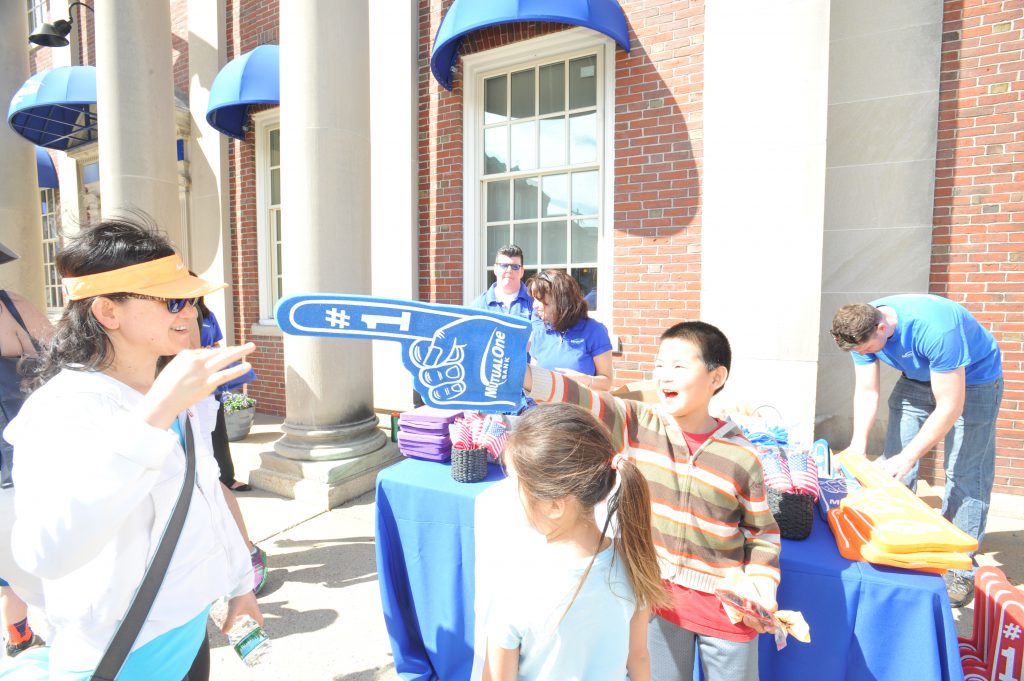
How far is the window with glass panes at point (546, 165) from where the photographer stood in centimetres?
545

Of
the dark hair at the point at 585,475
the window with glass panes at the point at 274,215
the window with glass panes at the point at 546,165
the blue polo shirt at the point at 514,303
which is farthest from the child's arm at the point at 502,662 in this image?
the window with glass panes at the point at 274,215

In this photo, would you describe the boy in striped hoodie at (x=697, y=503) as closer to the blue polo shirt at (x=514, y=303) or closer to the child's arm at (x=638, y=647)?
the child's arm at (x=638, y=647)

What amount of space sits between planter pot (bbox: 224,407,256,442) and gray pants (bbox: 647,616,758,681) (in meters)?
5.68

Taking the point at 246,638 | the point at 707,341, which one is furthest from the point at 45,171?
the point at 707,341

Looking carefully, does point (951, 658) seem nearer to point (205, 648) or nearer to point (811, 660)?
point (811, 660)

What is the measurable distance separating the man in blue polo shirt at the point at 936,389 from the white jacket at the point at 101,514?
287 cm

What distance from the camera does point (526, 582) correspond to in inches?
51.6

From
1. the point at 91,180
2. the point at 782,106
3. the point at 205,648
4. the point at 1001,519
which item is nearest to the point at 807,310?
the point at 782,106

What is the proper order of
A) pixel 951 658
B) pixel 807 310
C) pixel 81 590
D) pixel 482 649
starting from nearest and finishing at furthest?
pixel 81 590 < pixel 482 649 < pixel 951 658 < pixel 807 310

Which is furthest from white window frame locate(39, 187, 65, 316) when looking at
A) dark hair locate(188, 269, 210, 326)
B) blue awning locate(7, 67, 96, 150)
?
dark hair locate(188, 269, 210, 326)

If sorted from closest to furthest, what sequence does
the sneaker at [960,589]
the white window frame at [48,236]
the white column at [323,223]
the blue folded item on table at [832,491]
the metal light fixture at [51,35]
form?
the blue folded item on table at [832,491], the sneaker at [960,589], the white column at [323,223], the metal light fixture at [51,35], the white window frame at [48,236]

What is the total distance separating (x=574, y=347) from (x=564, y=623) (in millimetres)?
2087

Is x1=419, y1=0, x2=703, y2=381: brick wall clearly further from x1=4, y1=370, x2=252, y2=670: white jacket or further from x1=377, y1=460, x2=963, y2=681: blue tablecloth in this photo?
x1=4, y1=370, x2=252, y2=670: white jacket

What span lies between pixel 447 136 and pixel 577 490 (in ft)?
18.1
